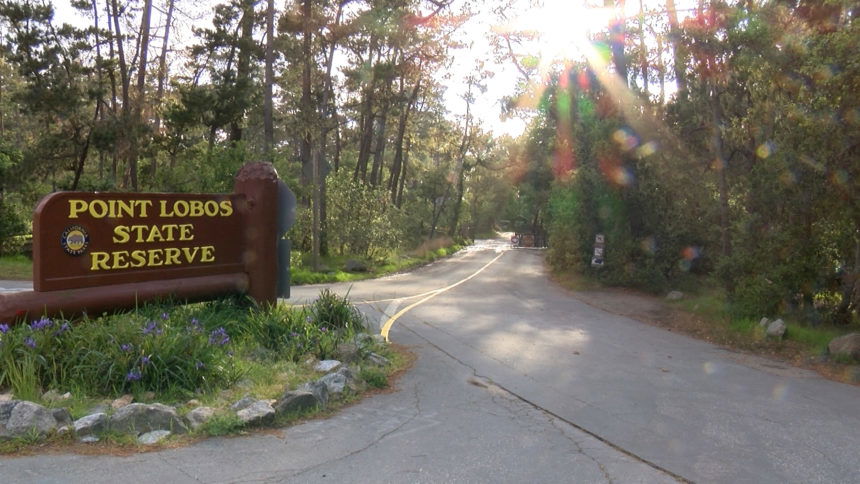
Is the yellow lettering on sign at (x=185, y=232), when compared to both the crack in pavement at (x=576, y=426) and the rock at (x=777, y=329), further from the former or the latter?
the rock at (x=777, y=329)

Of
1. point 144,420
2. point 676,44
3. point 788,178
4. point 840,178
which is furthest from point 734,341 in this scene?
point 144,420

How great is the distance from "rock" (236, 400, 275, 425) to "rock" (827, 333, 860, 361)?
8907 mm

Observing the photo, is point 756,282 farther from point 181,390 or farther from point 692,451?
point 181,390

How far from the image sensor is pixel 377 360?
843 cm

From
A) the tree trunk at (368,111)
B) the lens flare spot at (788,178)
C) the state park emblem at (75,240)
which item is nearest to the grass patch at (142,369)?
the state park emblem at (75,240)

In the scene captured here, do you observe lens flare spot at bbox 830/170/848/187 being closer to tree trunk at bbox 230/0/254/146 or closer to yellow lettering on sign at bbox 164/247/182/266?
yellow lettering on sign at bbox 164/247/182/266

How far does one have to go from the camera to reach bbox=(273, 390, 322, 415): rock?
20.3ft

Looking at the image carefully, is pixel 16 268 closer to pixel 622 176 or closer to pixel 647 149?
pixel 622 176

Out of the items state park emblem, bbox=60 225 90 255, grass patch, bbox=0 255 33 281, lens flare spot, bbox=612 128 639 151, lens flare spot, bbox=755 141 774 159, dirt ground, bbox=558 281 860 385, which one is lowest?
grass patch, bbox=0 255 33 281

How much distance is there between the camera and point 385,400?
710 cm

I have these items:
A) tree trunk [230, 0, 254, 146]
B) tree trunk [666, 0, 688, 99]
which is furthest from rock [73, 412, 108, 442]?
tree trunk [230, 0, 254, 146]

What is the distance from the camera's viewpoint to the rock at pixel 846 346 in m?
10.1

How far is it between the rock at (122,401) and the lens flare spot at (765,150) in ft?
40.5

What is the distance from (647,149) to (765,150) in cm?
723
